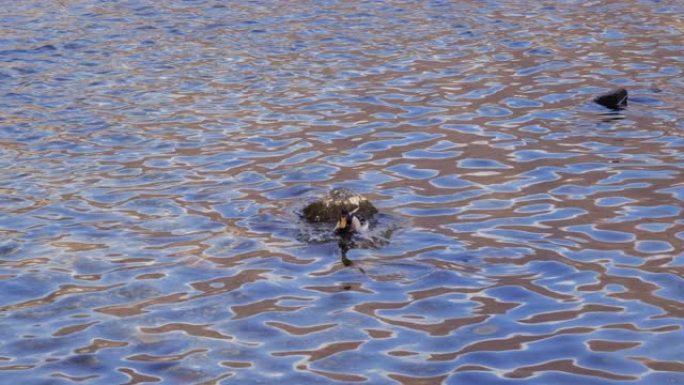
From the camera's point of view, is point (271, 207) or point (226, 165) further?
point (226, 165)

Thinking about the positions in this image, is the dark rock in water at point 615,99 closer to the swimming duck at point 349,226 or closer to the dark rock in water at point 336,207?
the dark rock in water at point 336,207

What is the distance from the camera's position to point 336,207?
10383 mm

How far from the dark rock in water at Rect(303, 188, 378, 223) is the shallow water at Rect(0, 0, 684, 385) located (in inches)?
8.8

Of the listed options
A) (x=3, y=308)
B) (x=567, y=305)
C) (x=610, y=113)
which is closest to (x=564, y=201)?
(x=567, y=305)

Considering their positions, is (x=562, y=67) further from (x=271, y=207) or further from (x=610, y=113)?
(x=271, y=207)

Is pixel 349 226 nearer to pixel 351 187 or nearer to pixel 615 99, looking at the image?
pixel 351 187

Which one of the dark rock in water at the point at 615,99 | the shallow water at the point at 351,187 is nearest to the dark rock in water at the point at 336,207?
the shallow water at the point at 351,187

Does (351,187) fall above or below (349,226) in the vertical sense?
below

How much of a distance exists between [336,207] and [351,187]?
3.57 feet

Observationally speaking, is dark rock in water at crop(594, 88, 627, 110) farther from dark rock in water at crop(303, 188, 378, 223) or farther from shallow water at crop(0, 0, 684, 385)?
dark rock in water at crop(303, 188, 378, 223)

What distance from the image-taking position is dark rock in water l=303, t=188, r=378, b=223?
10352 millimetres

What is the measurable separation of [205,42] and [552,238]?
34.0ft

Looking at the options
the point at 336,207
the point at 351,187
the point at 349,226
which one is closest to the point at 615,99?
the point at 351,187

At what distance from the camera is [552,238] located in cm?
991
